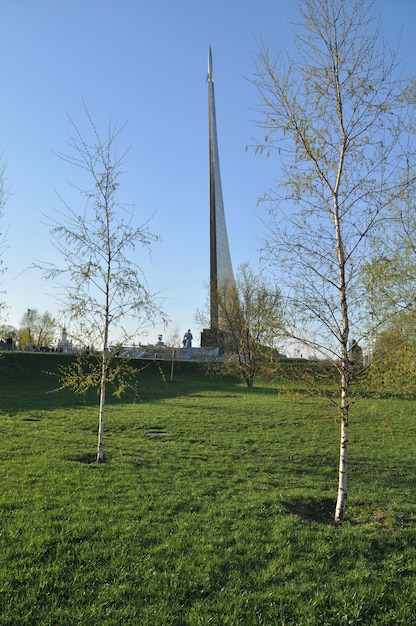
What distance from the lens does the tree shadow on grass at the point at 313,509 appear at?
718cm

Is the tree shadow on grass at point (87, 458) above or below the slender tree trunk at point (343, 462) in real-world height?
below

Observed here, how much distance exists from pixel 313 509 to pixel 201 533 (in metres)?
2.60

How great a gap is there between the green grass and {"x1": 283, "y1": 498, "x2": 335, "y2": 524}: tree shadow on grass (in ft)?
0.12

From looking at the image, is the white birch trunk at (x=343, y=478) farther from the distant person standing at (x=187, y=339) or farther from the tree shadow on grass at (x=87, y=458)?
the distant person standing at (x=187, y=339)

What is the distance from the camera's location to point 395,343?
7.20 m

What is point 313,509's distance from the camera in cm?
762

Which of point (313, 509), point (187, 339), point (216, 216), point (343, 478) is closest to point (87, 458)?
point (313, 509)

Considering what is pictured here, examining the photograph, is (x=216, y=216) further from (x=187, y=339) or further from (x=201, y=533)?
(x=201, y=533)

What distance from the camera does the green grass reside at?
434 centimetres

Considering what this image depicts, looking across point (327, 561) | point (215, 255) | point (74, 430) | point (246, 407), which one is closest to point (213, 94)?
point (215, 255)

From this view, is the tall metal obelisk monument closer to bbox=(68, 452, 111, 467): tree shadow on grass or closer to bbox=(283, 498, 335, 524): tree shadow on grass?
bbox=(68, 452, 111, 467): tree shadow on grass

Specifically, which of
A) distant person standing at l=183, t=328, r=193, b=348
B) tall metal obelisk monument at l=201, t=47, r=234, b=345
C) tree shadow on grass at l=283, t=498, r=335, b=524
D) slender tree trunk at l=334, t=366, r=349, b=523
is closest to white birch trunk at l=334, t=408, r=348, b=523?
slender tree trunk at l=334, t=366, r=349, b=523

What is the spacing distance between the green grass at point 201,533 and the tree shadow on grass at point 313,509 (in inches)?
1.5

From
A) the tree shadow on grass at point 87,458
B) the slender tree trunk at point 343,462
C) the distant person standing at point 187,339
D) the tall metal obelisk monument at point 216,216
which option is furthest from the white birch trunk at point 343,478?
the tall metal obelisk monument at point 216,216
